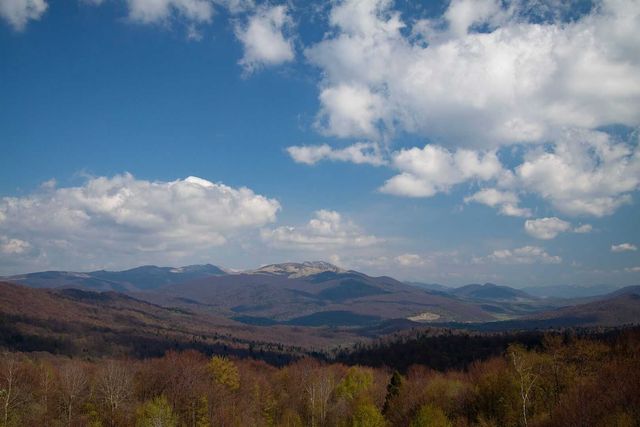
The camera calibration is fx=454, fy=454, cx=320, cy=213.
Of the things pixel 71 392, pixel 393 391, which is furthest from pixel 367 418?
pixel 71 392

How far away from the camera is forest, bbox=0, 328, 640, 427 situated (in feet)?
156

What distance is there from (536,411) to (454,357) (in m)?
117

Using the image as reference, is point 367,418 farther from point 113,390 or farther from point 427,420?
point 113,390

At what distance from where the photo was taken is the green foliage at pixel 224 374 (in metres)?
95.7

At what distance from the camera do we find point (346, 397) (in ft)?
305

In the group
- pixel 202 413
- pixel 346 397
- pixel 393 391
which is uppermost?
pixel 393 391

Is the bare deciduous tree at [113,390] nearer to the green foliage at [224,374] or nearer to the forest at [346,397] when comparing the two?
the forest at [346,397]

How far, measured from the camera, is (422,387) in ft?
279

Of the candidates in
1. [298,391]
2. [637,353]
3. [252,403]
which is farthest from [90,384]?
[637,353]

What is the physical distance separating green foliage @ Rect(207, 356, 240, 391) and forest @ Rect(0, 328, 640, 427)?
0.23m

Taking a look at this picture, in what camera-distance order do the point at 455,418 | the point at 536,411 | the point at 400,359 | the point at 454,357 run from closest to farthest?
the point at 536,411 < the point at 455,418 < the point at 454,357 < the point at 400,359

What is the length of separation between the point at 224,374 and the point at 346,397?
2660 cm

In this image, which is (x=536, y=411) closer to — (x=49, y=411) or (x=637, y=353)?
(x=637, y=353)

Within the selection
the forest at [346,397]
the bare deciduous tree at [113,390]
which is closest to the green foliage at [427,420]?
the forest at [346,397]
